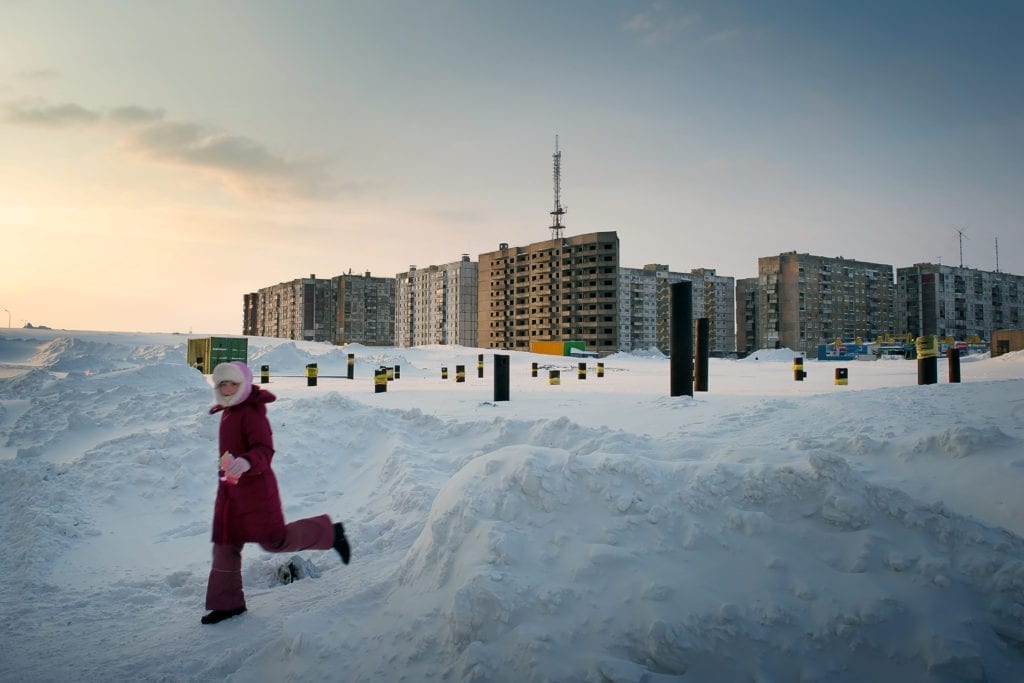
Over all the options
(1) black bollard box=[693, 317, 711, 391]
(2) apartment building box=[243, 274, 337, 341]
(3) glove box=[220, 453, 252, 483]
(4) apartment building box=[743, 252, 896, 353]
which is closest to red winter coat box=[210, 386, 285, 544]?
(3) glove box=[220, 453, 252, 483]

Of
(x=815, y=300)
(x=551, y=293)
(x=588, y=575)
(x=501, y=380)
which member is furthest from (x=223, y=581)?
(x=815, y=300)

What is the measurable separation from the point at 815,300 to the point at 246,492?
105m

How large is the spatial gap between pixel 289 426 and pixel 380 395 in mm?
6048

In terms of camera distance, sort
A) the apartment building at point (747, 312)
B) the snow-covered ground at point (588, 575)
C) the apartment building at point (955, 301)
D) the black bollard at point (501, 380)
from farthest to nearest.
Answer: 1. the apartment building at point (747, 312)
2. the apartment building at point (955, 301)
3. the black bollard at point (501, 380)
4. the snow-covered ground at point (588, 575)

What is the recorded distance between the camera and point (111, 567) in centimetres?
520

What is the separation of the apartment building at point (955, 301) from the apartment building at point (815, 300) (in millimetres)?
7762

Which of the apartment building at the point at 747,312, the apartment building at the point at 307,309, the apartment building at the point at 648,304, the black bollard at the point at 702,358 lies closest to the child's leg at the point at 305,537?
the black bollard at the point at 702,358

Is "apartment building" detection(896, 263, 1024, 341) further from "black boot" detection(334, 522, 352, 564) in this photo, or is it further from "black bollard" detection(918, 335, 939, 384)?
"black boot" detection(334, 522, 352, 564)

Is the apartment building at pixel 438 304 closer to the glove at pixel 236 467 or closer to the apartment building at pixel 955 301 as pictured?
the apartment building at pixel 955 301

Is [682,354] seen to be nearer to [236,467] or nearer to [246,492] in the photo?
[246,492]

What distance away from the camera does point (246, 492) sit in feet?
12.7

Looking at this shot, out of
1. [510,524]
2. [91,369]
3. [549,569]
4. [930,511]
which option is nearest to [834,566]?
[930,511]

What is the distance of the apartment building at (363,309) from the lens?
118 m

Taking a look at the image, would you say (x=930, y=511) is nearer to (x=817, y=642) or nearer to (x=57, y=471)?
(x=817, y=642)
